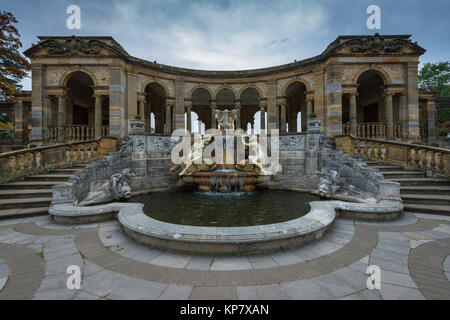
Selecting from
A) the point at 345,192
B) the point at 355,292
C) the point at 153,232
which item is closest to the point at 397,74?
the point at 345,192

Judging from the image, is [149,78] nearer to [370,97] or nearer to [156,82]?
[156,82]

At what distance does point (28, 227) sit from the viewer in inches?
176

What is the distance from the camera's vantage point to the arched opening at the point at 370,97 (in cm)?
1574

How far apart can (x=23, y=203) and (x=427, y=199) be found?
1274 cm

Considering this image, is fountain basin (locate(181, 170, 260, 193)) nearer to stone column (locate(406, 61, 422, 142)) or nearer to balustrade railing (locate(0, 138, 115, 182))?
balustrade railing (locate(0, 138, 115, 182))

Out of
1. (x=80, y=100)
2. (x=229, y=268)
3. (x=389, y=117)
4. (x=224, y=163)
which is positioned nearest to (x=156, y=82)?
(x=80, y=100)

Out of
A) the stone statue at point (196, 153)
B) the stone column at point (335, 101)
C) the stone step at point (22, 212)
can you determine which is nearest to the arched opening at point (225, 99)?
the stone column at point (335, 101)

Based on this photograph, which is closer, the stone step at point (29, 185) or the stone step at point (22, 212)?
the stone step at point (22, 212)

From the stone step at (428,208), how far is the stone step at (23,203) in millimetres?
11316

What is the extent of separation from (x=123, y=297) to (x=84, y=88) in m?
21.5

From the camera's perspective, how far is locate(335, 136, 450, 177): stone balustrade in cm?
717

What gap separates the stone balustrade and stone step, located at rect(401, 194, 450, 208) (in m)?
2.24

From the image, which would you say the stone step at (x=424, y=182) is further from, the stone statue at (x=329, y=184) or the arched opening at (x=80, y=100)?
the arched opening at (x=80, y=100)

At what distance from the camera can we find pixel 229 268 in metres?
2.80
